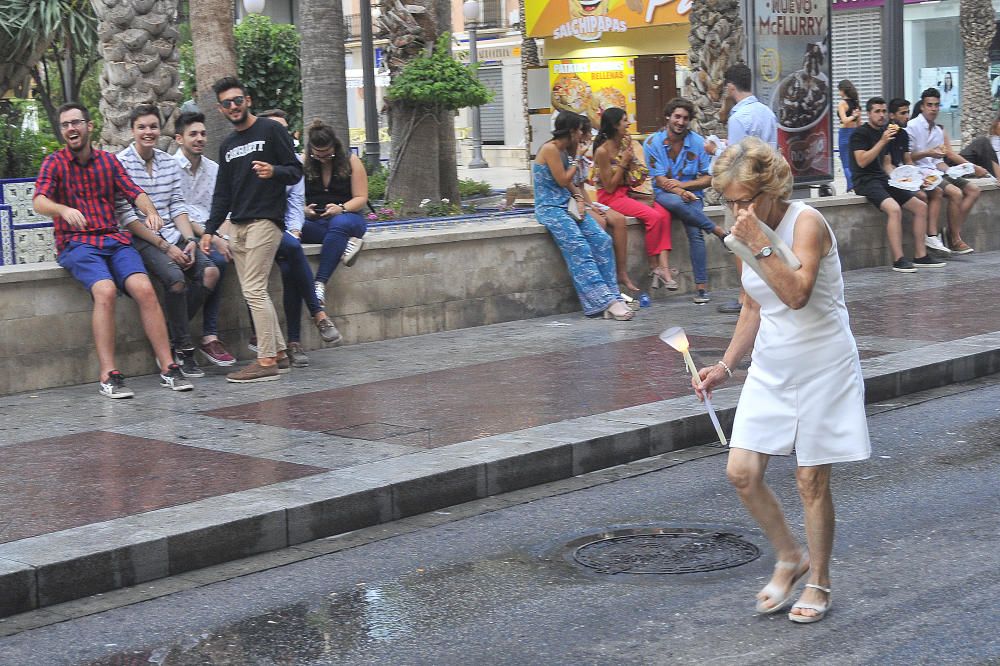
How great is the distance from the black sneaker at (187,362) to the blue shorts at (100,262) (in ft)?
2.23

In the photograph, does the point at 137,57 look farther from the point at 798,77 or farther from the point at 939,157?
the point at 939,157

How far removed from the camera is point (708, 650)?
473cm

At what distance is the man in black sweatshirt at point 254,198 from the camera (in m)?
9.70

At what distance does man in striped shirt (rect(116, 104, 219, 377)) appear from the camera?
31.9ft

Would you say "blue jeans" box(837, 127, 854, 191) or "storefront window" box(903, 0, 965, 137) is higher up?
"storefront window" box(903, 0, 965, 137)

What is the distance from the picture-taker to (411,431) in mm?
7953

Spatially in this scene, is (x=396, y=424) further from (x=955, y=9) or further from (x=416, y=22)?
(x=955, y=9)

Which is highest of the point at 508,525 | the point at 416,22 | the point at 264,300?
the point at 416,22

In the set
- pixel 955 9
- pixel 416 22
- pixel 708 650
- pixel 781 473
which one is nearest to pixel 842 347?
pixel 708 650

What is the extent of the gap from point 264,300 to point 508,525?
3.74m

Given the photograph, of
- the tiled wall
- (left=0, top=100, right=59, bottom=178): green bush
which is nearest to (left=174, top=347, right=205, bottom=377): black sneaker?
the tiled wall

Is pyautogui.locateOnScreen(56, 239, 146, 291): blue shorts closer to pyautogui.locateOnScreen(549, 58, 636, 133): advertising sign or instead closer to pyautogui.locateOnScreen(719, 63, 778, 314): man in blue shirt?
pyautogui.locateOnScreen(719, 63, 778, 314): man in blue shirt

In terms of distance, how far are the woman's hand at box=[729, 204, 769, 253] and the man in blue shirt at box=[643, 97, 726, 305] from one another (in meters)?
8.35

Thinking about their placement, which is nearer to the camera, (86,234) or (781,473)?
(781,473)
